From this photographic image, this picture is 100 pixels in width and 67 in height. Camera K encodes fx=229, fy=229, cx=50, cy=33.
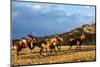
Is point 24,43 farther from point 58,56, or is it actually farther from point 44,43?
point 58,56

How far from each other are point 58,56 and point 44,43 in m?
0.27

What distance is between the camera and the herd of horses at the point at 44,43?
114 inches

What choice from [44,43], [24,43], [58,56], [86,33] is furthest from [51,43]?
[86,33]

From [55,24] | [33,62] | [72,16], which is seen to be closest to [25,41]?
[33,62]

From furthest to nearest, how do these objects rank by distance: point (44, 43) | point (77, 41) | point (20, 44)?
point (77, 41), point (44, 43), point (20, 44)

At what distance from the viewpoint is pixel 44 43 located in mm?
3014

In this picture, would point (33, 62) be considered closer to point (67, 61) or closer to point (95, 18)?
point (67, 61)

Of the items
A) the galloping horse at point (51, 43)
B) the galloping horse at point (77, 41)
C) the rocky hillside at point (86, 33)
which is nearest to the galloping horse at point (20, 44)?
the galloping horse at point (51, 43)

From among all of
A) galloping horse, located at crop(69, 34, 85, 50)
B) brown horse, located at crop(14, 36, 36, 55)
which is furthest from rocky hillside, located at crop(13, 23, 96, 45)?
brown horse, located at crop(14, 36, 36, 55)

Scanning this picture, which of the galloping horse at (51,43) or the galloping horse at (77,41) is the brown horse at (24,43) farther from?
the galloping horse at (77,41)

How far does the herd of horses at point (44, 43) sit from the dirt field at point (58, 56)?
0.05 m

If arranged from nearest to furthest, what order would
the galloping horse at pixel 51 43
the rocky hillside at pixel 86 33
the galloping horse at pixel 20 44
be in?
1. the galloping horse at pixel 20 44
2. the galloping horse at pixel 51 43
3. the rocky hillside at pixel 86 33

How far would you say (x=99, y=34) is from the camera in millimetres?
3342

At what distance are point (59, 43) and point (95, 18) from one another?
0.67 metres
